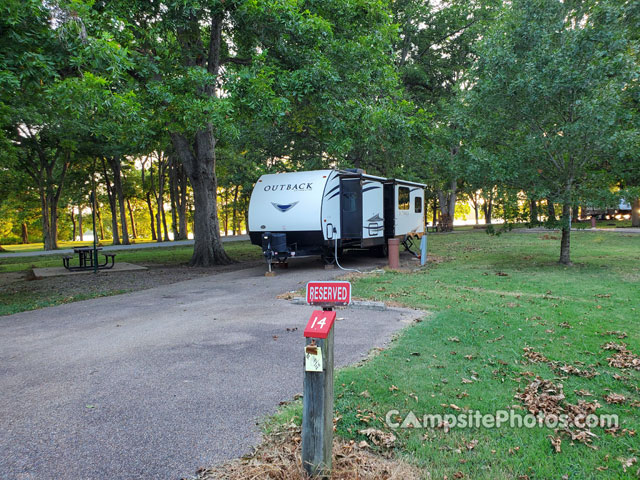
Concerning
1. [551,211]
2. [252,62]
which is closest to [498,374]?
[551,211]

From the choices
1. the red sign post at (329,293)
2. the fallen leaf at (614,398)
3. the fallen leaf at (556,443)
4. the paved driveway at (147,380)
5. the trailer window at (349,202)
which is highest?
the trailer window at (349,202)

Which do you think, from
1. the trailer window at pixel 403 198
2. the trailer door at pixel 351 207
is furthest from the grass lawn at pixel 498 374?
the trailer window at pixel 403 198

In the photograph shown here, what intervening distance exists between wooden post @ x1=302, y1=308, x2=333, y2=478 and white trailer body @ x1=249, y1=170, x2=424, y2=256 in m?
10.1

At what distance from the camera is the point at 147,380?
14.0 ft

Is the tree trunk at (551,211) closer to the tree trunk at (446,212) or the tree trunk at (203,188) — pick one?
the tree trunk at (203,188)

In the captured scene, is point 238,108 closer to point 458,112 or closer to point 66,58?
point 66,58

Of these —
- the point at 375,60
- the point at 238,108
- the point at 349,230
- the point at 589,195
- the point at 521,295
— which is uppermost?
the point at 375,60

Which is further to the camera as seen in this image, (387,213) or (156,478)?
(387,213)

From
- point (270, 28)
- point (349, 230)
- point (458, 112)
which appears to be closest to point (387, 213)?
point (349, 230)

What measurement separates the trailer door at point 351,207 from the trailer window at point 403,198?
2.92 m

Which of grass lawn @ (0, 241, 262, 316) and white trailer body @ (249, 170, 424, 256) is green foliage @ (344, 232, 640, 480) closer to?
white trailer body @ (249, 170, 424, 256)

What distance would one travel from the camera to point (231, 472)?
8.79 ft

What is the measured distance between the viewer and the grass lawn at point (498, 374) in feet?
9.28

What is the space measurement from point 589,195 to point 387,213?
6.43 m
